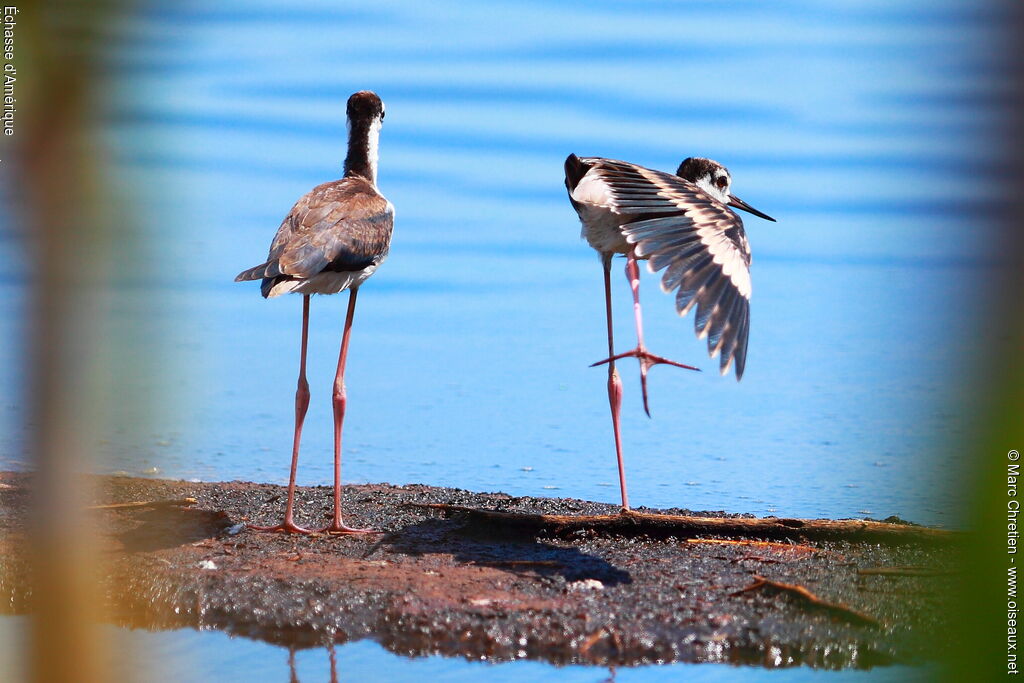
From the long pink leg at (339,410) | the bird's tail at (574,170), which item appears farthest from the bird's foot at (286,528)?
the bird's tail at (574,170)

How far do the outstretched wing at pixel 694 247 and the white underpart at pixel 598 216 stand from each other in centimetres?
5

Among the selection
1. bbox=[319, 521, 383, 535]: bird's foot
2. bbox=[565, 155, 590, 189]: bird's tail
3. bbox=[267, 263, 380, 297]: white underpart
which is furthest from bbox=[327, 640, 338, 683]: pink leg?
bbox=[565, 155, 590, 189]: bird's tail

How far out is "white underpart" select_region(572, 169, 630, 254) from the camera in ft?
18.5

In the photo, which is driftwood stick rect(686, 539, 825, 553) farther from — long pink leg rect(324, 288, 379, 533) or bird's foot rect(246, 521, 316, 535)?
bird's foot rect(246, 521, 316, 535)

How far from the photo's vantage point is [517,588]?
4375 mm

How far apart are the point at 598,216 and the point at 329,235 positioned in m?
1.46

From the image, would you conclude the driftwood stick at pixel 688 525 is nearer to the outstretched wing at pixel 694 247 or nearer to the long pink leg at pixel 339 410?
the long pink leg at pixel 339 410

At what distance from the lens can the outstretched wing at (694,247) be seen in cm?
382

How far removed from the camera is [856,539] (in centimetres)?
496

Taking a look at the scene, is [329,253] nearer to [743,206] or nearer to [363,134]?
[363,134]

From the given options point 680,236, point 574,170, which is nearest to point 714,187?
A: point 574,170

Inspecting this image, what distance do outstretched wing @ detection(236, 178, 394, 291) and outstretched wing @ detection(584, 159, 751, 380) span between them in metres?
1.25

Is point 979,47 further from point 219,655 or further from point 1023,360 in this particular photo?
point 219,655

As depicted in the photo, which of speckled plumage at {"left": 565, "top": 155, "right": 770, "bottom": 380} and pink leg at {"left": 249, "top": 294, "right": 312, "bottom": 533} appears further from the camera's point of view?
pink leg at {"left": 249, "top": 294, "right": 312, "bottom": 533}
